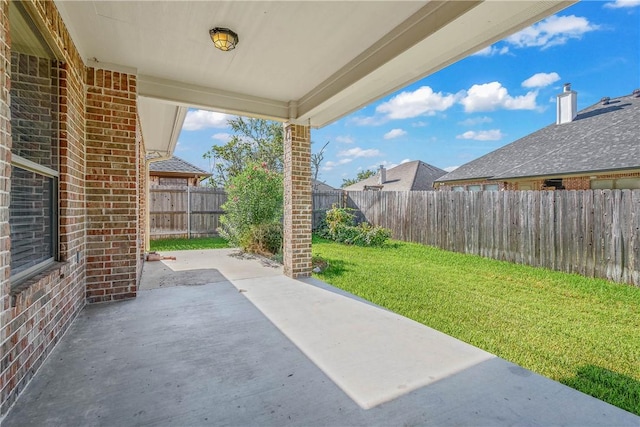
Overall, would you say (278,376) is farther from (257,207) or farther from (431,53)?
(257,207)

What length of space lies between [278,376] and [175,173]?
14021 mm

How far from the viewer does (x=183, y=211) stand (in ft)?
34.4

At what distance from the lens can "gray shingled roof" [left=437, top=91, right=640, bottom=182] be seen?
8344 mm

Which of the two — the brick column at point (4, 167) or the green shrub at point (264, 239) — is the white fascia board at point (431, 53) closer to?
the brick column at point (4, 167)

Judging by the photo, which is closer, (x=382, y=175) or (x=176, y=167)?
(x=176, y=167)

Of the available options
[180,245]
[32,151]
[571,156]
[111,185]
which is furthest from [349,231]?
→ [32,151]

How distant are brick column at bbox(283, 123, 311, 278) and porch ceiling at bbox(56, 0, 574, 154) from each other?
71 cm

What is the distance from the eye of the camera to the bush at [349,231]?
350 inches

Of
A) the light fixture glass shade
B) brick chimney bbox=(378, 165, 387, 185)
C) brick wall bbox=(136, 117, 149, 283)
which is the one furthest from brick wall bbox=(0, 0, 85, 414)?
brick chimney bbox=(378, 165, 387, 185)

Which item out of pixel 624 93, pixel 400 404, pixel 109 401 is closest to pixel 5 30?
pixel 109 401

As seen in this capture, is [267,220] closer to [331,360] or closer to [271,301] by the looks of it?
[271,301]

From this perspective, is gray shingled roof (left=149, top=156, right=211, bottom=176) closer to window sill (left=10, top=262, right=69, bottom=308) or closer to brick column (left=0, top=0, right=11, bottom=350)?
window sill (left=10, top=262, right=69, bottom=308)

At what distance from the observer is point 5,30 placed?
1.57 metres

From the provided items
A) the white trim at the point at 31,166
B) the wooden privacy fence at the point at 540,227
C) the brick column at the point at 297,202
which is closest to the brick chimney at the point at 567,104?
the wooden privacy fence at the point at 540,227
